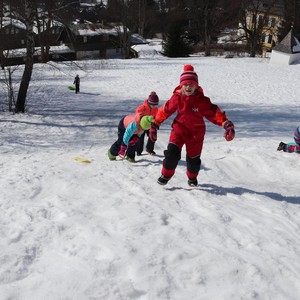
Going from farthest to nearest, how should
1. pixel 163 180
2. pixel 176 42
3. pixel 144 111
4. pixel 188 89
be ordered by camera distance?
pixel 176 42, pixel 144 111, pixel 163 180, pixel 188 89

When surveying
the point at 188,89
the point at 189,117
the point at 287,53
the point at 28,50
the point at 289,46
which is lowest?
the point at 189,117

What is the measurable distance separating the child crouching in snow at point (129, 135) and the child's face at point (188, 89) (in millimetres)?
1386

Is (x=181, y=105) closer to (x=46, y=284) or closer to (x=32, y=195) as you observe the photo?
(x=32, y=195)

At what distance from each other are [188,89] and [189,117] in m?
0.40

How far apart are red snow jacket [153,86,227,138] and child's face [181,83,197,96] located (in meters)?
0.06

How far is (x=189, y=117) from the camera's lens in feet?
16.2

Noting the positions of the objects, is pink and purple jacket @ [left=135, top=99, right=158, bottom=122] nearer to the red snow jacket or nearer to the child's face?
the red snow jacket

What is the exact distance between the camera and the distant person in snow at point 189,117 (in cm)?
479

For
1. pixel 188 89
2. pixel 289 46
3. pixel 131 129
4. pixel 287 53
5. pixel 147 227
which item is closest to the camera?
pixel 147 227

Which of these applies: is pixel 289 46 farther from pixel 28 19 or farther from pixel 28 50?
pixel 28 19

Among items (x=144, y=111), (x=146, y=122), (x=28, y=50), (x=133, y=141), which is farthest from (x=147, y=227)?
(x=28, y=50)

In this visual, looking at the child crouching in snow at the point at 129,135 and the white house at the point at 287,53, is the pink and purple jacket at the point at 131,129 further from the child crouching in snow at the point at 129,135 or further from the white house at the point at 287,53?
the white house at the point at 287,53

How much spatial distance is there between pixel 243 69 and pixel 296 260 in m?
31.0

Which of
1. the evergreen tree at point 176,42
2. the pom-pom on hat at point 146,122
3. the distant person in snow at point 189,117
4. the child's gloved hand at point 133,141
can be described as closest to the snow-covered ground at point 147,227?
the child's gloved hand at point 133,141
